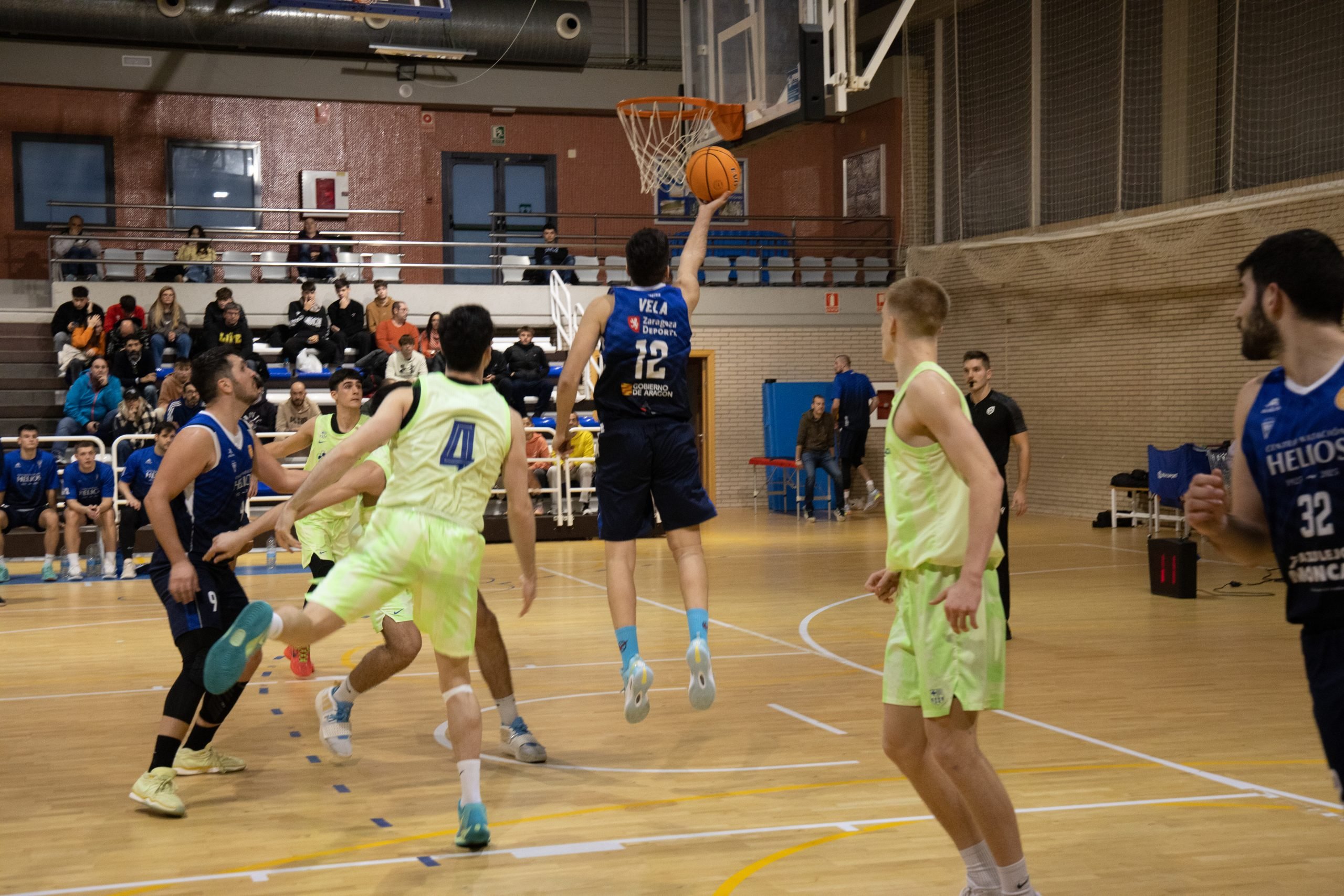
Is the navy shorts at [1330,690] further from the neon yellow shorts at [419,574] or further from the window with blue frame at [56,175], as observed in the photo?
the window with blue frame at [56,175]

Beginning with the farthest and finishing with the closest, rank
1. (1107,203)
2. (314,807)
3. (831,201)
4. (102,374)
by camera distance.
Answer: (831,201)
(1107,203)
(102,374)
(314,807)

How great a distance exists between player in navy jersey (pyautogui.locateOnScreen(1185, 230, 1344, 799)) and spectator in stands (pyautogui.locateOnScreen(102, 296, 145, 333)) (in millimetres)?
16784

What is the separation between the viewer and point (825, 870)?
13.7 ft

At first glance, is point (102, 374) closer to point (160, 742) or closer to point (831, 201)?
point (160, 742)

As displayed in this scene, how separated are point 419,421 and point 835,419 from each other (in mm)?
15607

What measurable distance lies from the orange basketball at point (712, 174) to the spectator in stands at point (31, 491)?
363 inches

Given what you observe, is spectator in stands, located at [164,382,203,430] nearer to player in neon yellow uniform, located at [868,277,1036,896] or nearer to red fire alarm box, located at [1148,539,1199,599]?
red fire alarm box, located at [1148,539,1199,599]

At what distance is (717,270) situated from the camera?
882 inches

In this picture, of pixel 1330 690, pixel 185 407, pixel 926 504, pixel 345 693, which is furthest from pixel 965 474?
pixel 185 407

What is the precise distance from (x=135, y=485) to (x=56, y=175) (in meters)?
11.0

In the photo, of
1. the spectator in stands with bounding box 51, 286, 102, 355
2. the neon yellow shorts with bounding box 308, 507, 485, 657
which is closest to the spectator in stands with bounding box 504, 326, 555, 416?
the spectator in stands with bounding box 51, 286, 102, 355

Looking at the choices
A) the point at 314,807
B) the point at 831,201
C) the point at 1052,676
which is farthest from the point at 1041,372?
the point at 314,807

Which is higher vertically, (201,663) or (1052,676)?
(201,663)

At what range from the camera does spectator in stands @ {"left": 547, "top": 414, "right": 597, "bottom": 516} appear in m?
16.3
